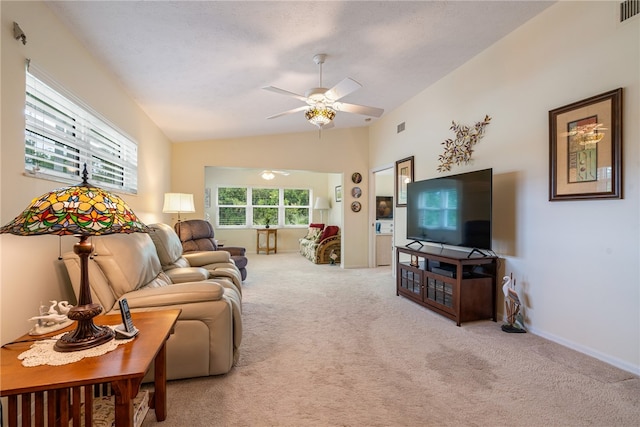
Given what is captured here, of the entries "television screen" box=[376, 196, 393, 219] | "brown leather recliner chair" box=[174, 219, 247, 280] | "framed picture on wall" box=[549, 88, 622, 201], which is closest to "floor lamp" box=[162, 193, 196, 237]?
"brown leather recliner chair" box=[174, 219, 247, 280]

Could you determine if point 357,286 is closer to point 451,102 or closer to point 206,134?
point 451,102

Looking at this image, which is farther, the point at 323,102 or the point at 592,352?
the point at 323,102

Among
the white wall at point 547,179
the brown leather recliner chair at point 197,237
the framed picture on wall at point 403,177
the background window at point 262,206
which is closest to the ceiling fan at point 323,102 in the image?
the white wall at point 547,179

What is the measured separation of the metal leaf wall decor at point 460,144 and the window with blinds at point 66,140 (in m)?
3.87

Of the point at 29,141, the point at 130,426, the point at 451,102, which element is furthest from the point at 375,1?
the point at 130,426

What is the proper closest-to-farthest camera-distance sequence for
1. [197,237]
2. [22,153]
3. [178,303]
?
[22,153]
[178,303]
[197,237]

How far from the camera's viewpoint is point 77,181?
2.34 meters

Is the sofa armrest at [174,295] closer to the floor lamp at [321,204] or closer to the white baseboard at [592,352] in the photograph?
the white baseboard at [592,352]

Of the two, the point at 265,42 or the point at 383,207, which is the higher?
the point at 265,42

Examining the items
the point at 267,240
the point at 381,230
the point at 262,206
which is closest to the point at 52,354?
the point at 381,230

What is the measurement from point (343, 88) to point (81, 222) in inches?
89.2

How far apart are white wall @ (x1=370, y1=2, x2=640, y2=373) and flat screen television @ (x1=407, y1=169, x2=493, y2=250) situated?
326mm

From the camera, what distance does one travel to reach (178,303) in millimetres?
1960

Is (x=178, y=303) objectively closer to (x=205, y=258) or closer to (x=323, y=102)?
(x=205, y=258)
